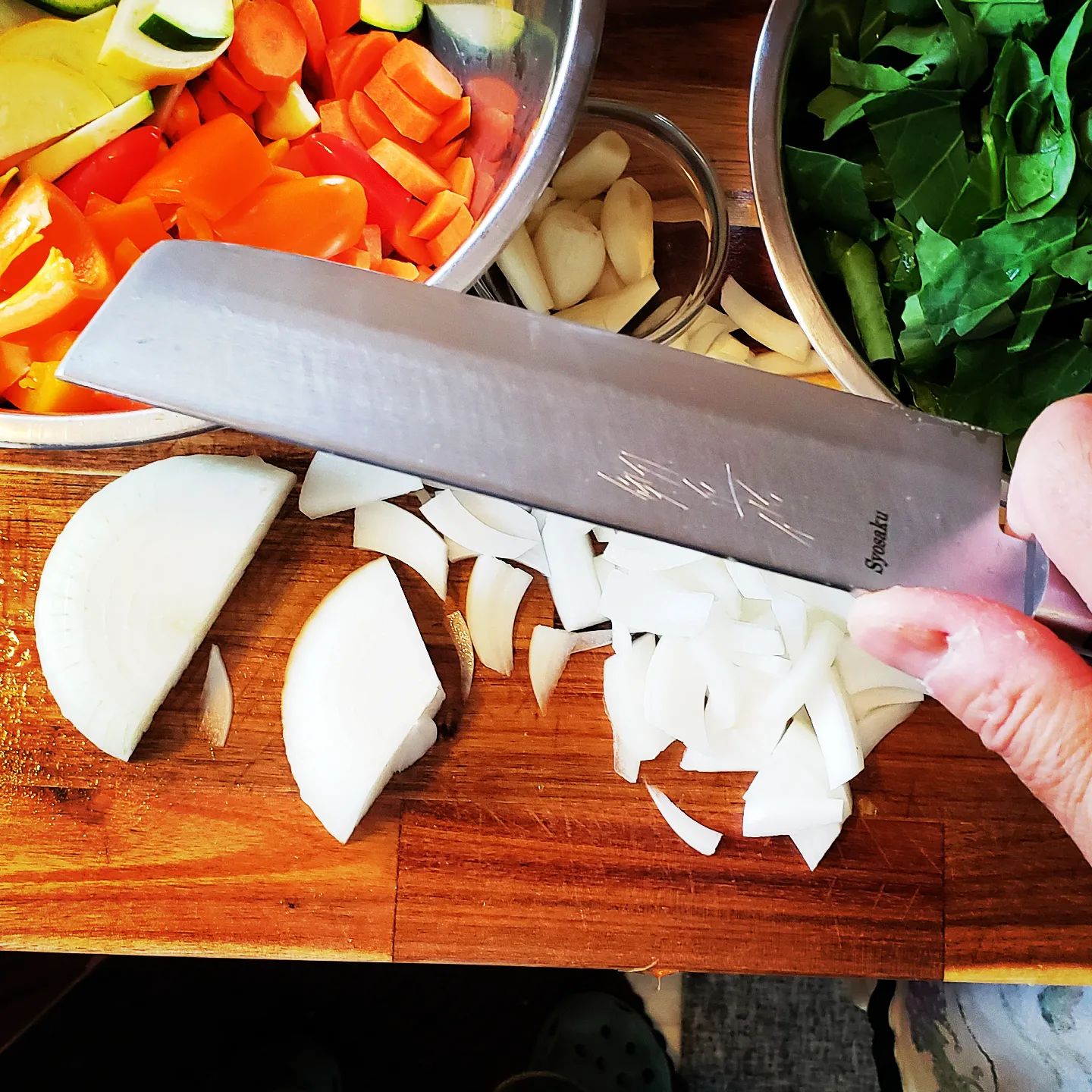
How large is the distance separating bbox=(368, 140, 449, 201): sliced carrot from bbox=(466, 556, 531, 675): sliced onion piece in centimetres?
34

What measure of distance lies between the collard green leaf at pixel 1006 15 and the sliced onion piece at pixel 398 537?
2.04ft

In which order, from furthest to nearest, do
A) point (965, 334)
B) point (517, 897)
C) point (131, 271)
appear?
point (517, 897), point (965, 334), point (131, 271)

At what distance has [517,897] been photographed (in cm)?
88

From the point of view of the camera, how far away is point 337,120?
0.87 metres

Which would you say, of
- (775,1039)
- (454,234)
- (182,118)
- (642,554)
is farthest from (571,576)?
(775,1039)

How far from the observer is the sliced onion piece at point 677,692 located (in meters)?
0.89

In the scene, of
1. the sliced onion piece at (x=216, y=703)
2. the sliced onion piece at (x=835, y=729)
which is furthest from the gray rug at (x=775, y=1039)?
the sliced onion piece at (x=216, y=703)

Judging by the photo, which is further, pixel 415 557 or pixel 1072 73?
pixel 415 557

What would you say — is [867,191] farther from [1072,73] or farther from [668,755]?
[668,755]

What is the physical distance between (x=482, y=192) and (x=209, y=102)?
0.26m

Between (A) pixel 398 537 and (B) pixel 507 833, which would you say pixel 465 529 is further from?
(B) pixel 507 833

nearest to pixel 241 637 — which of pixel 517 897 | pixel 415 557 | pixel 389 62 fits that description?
pixel 415 557

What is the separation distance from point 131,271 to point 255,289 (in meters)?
0.08

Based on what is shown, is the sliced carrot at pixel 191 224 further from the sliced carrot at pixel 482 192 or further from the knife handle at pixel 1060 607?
the knife handle at pixel 1060 607
